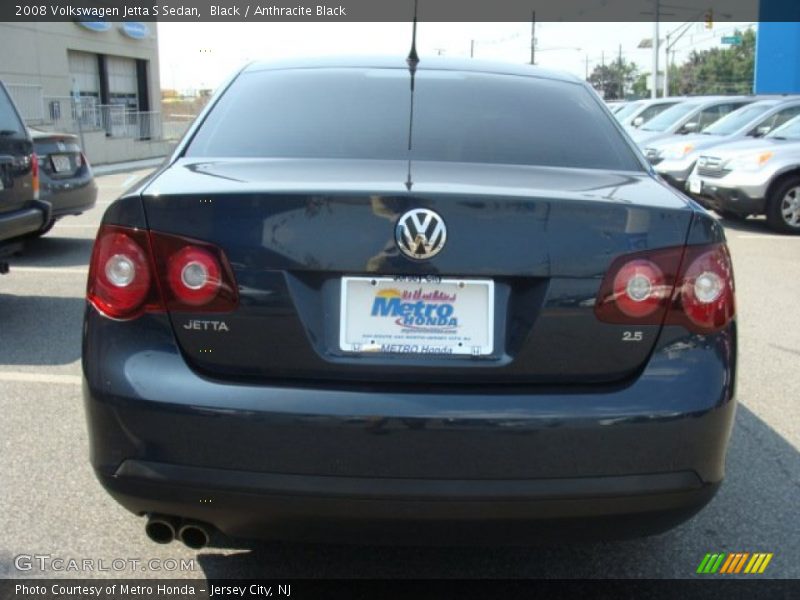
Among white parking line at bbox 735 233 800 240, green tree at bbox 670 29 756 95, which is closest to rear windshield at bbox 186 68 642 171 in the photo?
white parking line at bbox 735 233 800 240

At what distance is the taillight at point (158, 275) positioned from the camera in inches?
87.4

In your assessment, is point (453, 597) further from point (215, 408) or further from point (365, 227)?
point (365, 227)

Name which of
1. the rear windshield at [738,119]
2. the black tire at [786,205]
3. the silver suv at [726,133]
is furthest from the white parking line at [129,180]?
the black tire at [786,205]

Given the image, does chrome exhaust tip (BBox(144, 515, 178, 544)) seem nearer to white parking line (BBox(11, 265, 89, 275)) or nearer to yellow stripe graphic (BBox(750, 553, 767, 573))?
yellow stripe graphic (BBox(750, 553, 767, 573))

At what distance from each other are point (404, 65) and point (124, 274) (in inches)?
63.5

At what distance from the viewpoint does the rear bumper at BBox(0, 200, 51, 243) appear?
6117 mm

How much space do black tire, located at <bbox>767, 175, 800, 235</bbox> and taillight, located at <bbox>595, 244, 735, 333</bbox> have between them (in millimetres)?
9359

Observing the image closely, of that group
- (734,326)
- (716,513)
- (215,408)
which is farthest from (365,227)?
(716,513)

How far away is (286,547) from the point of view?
A: 298 cm

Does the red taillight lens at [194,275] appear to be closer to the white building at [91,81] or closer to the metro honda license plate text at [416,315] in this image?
the metro honda license plate text at [416,315]

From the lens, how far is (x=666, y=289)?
2.27 metres

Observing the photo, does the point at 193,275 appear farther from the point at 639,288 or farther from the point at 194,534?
the point at 639,288

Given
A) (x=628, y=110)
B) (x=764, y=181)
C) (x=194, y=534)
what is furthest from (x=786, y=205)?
(x=628, y=110)

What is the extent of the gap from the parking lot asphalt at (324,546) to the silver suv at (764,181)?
238 inches
